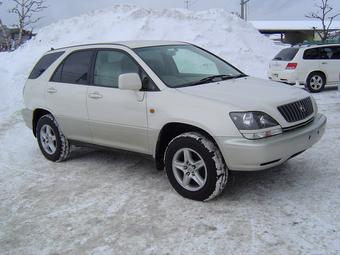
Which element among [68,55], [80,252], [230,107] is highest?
[68,55]

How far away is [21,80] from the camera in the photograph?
1587 centimetres

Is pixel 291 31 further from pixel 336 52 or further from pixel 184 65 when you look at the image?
pixel 184 65

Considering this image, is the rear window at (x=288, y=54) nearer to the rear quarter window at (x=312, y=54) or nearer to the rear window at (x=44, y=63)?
the rear quarter window at (x=312, y=54)

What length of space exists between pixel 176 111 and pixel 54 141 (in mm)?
2535

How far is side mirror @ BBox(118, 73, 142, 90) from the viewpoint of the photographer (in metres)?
4.70

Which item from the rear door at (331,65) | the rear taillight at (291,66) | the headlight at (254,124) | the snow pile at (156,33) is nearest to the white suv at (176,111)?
the headlight at (254,124)

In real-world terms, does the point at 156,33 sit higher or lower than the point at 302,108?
higher

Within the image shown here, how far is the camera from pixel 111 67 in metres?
5.39

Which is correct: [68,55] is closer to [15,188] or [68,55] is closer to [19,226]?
[15,188]

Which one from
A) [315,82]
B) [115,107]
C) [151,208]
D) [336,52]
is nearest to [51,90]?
[115,107]

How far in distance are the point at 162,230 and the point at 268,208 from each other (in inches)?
42.3

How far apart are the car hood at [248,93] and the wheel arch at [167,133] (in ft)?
1.14

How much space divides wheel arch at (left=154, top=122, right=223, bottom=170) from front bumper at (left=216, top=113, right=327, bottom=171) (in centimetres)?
41

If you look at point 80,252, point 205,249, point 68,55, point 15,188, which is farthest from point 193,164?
point 68,55
